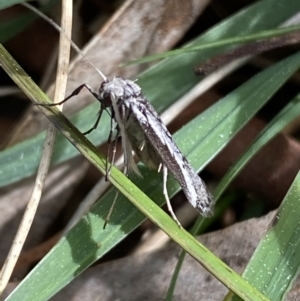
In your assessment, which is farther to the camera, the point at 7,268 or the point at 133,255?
the point at 133,255

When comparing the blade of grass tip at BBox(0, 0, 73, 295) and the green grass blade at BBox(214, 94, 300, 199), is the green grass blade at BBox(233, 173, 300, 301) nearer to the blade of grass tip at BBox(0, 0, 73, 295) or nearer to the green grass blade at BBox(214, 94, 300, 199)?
the green grass blade at BBox(214, 94, 300, 199)

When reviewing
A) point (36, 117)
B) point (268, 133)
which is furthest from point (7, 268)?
point (268, 133)

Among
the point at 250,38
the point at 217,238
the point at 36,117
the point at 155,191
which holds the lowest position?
the point at 217,238

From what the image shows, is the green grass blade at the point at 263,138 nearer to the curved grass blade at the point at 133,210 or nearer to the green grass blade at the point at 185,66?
the curved grass blade at the point at 133,210

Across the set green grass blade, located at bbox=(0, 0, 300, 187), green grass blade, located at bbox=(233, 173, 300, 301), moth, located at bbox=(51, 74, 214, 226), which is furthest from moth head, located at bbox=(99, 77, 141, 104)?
green grass blade, located at bbox=(233, 173, 300, 301)

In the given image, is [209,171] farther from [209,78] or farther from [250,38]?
[250,38]

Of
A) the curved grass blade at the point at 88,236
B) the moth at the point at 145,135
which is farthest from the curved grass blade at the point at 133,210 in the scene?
the moth at the point at 145,135
